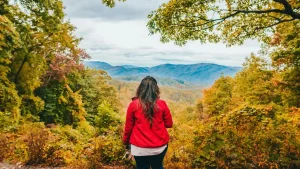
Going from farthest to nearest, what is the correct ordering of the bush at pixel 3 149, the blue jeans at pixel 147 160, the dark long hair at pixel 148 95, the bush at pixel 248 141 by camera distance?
the bush at pixel 3 149 < the bush at pixel 248 141 < the blue jeans at pixel 147 160 < the dark long hair at pixel 148 95

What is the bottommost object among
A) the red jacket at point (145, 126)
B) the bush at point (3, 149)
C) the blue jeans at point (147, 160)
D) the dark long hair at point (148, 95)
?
A: the bush at point (3, 149)

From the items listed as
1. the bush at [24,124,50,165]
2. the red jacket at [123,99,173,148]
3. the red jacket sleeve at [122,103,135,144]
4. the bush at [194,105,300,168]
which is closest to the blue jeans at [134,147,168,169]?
the red jacket at [123,99,173,148]

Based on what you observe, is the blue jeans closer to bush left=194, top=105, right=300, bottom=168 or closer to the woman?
the woman

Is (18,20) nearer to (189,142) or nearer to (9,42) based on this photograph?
(9,42)

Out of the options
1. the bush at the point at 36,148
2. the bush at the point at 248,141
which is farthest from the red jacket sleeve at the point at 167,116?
the bush at the point at 36,148

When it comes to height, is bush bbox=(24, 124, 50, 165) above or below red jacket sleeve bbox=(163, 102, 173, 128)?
below

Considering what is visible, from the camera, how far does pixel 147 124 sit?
12.5 ft

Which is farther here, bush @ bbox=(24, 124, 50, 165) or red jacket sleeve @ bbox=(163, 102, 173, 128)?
bush @ bbox=(24, 124, 50, 165)

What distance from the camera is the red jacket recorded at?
12.5 feet

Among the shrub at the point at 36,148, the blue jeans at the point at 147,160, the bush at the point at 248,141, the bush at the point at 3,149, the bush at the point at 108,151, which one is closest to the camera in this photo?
the blue jeans at the point at 147,160

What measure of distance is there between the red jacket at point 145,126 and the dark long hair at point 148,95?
6 centimetres

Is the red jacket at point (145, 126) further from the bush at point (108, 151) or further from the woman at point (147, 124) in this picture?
the bush at point (108, 151)

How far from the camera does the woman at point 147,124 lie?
3799 mm

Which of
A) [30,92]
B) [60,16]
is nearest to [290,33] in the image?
[60,16]
